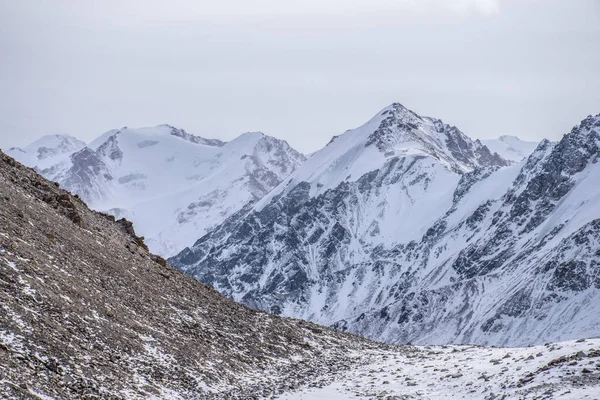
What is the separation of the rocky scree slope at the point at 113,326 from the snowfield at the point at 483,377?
2.97m

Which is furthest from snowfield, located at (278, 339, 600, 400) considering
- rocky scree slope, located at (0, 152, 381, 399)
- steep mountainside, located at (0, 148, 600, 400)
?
rocky scree slope, located at (0, 152, 381, 399)

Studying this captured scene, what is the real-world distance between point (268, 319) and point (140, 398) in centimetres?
2595

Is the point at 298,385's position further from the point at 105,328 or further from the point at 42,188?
the point at 42,188

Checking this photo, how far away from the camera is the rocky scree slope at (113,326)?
32.3 metres

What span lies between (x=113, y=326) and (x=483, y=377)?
63.3 ft

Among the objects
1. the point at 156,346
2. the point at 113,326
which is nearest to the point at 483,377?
the point at 156,346

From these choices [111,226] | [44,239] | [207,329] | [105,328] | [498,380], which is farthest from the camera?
[111,226]

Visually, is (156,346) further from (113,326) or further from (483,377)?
(483,377)

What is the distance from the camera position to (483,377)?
123ft

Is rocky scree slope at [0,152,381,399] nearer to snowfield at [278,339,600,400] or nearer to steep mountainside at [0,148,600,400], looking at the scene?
steep mountainside at [0,148,600,400]

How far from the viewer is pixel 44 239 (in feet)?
149

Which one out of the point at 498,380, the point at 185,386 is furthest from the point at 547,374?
the point at 185,386

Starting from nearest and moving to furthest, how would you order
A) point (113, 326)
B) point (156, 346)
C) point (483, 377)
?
1. point (483, 377)
2. point (113, 326)
3. point (156, 346)

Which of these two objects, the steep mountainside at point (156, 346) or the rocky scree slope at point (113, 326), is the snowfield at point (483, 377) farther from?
the rocky scree slope at point (113, 326)
